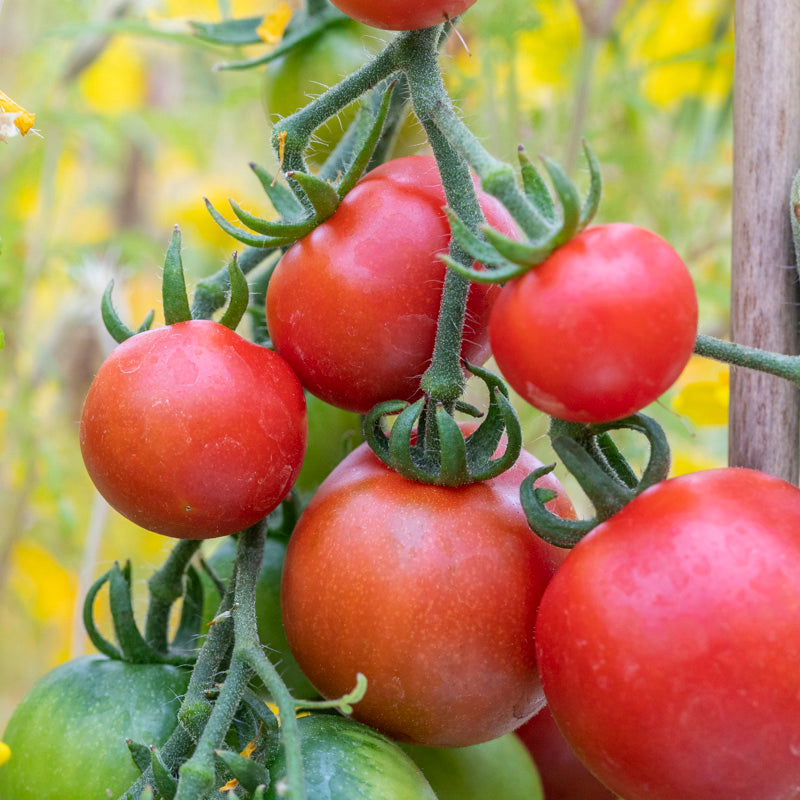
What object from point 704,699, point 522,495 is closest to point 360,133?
point 522,495

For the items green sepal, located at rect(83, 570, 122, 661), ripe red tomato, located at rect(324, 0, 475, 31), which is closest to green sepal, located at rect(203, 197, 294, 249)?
ripe red tomato, located at rect(324, 0, 475, 31)

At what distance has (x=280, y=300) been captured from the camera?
1.57 ft

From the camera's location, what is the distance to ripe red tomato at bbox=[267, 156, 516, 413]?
451 millimetres

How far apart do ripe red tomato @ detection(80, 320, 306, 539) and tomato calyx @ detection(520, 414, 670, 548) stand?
0.13m

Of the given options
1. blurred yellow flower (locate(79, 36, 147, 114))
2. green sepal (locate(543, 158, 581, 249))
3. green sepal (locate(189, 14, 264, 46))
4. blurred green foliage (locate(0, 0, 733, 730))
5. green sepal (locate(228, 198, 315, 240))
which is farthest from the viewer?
blurred yellow flower (locate(79, 36, 147, 114))

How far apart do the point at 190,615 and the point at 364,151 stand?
1.08ft

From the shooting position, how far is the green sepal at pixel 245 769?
39 cm

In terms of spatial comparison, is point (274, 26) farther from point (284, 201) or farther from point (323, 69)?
point (284, 201)

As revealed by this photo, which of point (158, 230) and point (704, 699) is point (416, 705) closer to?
point (704, 699)

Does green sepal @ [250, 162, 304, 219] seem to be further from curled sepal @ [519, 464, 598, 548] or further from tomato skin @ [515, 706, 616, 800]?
tomato skin @ [515, 706, 616, 800]

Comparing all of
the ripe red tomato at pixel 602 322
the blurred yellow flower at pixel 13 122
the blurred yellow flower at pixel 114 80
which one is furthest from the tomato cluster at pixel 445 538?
the blurred yellow flower at pixel 114 80

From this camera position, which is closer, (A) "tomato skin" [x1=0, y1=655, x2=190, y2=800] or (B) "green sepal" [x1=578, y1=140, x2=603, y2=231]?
(B) "green sepal" [x1=578, y1=140, x2=603, y2=231]

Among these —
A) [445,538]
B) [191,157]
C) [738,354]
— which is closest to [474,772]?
[445,538]

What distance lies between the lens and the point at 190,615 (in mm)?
602
